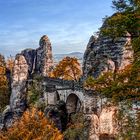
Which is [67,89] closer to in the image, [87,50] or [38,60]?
[87,50]

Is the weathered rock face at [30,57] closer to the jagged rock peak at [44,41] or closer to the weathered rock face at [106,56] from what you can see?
the jagged rock peak at [44,41]

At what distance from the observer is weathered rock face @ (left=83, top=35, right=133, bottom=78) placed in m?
50.7

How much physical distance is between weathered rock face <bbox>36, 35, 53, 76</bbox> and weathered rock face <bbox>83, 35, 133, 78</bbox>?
57.7ft

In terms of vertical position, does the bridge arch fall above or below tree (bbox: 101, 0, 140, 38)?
below

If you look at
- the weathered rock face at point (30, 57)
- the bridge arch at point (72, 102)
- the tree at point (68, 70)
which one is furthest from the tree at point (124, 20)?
the tree at point (68, 70)

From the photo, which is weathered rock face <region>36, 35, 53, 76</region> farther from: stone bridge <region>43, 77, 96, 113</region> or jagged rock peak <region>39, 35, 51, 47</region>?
stone bridge <region>43, 77, 96, 113</region>

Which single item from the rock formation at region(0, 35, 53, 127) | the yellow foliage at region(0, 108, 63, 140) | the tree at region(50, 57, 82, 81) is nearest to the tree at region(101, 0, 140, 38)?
the yellow foliage at region(0, 108, 63, 140)

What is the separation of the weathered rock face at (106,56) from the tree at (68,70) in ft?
60.7

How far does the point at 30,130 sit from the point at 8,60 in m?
47.0

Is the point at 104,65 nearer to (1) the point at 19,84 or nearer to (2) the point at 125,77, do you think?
(1) the point at 19,84

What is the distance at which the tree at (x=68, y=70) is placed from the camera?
76562 millimetres

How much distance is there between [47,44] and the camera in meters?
75.2

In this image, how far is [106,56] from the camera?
2096 inches

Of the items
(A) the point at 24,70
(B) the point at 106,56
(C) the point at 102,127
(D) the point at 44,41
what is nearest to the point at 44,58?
(D) the point at 44,41
